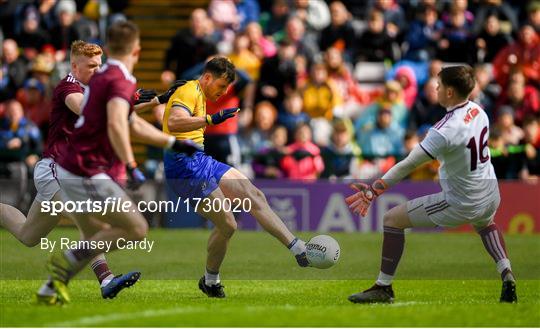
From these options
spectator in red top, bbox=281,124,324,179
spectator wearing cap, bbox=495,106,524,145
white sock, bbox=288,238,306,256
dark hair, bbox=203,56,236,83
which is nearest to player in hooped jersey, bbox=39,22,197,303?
dark hair, bbox=203,56,236,83

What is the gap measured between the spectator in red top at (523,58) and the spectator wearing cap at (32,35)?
819 cm

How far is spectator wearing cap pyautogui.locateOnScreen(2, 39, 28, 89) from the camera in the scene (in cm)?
2094

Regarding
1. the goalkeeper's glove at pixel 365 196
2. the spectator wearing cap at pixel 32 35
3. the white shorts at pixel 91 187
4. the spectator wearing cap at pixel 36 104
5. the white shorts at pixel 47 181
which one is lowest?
the spectator wearing cap at pixel 36 104

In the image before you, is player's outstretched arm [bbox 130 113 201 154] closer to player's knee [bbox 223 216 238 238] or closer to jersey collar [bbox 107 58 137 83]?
jersey collar [bbox 107 58 137 83]

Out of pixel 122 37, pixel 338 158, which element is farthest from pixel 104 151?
pixel 338 158

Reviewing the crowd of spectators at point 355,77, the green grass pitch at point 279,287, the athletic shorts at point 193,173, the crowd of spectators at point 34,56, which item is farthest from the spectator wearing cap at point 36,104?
the athletic shorts at point 193,173

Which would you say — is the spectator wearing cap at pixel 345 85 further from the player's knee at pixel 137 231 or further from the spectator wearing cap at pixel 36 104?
the player's knee at pixel 137 231

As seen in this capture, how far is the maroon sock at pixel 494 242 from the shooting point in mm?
10312

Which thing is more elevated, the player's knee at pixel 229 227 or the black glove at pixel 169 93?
the black glove at pixel 169 93

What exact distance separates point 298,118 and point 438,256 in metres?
5.15

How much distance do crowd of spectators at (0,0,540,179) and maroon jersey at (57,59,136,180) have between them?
864 centimetres

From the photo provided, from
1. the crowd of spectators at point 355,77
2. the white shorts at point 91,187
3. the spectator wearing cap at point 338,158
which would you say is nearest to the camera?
the white shorts at point 91,187

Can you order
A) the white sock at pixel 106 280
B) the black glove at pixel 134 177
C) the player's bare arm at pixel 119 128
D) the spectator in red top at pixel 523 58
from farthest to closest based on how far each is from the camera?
the spectator in red top at pixel 523 58 < the white sock at pixel 106 280 < the black glove at pixel 134 177 < the player's bare arm at pixel 119 128

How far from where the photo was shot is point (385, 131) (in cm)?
1930
